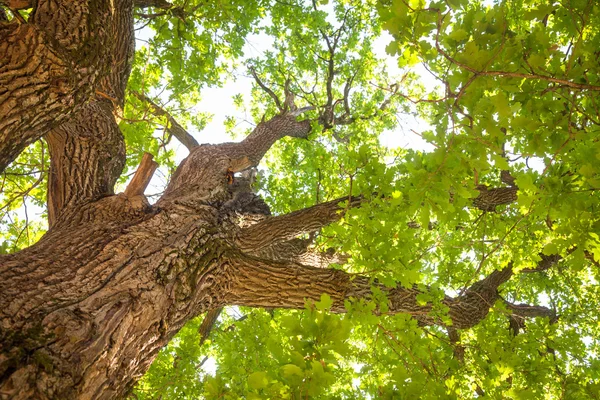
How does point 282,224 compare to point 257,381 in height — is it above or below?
above

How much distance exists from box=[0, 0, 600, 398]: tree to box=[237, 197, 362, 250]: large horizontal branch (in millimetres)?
17

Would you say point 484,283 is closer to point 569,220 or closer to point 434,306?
point 434,306

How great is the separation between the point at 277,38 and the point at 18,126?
24.6ft

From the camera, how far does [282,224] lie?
3836 millimetres

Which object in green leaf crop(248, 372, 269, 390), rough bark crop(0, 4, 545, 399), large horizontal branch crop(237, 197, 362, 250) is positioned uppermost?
large horizontal branch crop(237, 197, 362, 250)

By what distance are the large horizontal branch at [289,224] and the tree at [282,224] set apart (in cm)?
2

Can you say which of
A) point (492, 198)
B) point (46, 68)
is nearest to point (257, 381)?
point (46, 68)

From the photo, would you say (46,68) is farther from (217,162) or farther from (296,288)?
(217,162)

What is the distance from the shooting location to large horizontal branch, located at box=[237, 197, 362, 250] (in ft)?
12.3

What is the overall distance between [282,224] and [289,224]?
0.25 feet

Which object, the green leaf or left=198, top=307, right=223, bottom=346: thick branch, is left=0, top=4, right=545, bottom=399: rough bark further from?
left=198, top=307, right=223, bottom=346: thick branch

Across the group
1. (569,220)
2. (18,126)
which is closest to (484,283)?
(569,220)

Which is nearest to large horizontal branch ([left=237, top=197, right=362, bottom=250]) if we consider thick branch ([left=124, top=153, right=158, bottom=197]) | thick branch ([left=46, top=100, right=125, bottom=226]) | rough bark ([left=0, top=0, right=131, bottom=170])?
thick branch ([left=124, top=153, right=158, bottom=197])

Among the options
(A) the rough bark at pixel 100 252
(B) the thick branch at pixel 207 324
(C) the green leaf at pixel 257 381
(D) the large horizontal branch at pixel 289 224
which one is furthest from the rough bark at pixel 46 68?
(B) the thick branch at pixel 207 324
